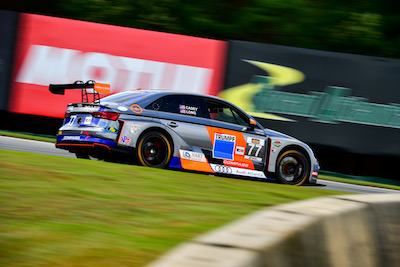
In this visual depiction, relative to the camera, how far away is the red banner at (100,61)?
47.6 feet

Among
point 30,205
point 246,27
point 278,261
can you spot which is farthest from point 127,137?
point 246,27

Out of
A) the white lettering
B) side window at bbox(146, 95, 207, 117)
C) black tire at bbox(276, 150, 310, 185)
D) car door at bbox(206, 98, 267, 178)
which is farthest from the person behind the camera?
the white lettering

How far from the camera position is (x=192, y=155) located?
31.5 ft

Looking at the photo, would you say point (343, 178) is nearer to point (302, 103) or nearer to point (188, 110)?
point (302, 103)

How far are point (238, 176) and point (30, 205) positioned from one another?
578 centimetres

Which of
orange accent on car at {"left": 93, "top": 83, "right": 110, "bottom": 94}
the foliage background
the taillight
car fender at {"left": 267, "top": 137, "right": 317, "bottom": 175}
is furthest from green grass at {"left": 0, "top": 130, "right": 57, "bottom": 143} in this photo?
the foliage background

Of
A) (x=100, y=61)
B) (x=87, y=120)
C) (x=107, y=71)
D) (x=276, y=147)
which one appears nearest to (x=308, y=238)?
(x=87, y=120)

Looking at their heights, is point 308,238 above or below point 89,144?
below

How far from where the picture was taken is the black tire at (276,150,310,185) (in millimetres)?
10594

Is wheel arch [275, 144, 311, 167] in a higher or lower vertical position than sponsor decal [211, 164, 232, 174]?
higher

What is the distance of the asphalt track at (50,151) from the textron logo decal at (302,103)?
1.96 meters

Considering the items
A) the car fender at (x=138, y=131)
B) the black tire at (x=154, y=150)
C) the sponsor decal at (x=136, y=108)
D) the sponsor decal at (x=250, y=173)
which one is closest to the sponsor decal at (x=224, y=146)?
the sponsor decal at (x=250, y=173)

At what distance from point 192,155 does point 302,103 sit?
19.0 feet

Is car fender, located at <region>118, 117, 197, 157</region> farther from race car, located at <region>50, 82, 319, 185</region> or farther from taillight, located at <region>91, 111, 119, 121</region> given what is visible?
taillight, located at <region>91, 111, 119, 121</region>
